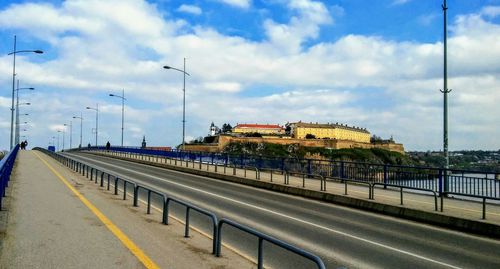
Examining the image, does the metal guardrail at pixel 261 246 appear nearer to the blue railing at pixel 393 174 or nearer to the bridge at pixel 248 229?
the bridge at pixel 248 229

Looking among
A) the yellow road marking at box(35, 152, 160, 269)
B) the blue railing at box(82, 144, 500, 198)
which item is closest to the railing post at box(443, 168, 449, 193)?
the blue railing at box(82, 144, 500, 198)

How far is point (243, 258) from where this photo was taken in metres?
8.51

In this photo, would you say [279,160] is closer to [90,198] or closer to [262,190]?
[262,190]

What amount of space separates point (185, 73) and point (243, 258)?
3676cm

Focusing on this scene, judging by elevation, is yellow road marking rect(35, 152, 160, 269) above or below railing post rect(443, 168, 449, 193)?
below

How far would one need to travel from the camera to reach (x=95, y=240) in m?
9.51

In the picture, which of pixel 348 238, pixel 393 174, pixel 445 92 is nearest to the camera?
pixel 348 238

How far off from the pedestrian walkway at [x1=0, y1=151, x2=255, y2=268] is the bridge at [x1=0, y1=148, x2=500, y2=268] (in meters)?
0.02

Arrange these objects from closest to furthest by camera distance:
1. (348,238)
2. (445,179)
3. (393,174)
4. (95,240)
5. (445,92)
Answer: (95,240) → (348,238) → (445,179) → (445,92) → (393,174)

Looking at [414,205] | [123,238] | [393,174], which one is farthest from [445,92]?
[123,238]

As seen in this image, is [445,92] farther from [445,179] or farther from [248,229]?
[248,229]

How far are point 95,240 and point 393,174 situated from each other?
1465 cm

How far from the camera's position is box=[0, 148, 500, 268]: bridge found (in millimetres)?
8383

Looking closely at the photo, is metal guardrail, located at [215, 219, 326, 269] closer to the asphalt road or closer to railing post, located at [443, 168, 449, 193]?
the asphalt road
